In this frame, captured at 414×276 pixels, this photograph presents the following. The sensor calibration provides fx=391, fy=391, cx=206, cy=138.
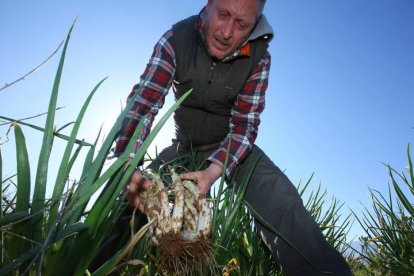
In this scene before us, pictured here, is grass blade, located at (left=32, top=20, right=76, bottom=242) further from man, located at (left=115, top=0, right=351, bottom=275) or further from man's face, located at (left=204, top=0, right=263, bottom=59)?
man's face, located at (left=204, top=0, right=263, bottom=59)

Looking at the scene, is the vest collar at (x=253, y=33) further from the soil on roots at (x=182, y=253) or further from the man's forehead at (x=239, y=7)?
the soil on roots at (x=182, y=253)

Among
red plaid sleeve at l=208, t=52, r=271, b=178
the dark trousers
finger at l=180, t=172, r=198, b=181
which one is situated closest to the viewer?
finger at l=180, t=172, r=198, b=181

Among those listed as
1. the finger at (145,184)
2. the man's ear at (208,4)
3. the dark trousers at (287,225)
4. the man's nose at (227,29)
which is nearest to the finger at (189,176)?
the finger at (145,184)

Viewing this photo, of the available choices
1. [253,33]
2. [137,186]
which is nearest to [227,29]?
[253,33]

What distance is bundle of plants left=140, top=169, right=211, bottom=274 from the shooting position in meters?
0.97

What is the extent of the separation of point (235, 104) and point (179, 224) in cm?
80

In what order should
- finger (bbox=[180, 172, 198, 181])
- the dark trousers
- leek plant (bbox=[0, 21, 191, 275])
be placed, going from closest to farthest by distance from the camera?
1. leek plant (bbox=[0, 21, 191, 275])
2. finger (bbox=[180, 172, 198, 181])
3. the dark trousers

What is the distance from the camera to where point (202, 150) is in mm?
1702

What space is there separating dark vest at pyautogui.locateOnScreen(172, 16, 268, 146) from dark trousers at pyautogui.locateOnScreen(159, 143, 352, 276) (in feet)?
0.42

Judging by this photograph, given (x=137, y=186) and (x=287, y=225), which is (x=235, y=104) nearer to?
(x=287, y=225)

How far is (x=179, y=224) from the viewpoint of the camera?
0.98 metres

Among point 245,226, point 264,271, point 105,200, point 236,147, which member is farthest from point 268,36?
point 105,200

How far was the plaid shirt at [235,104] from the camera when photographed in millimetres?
1410

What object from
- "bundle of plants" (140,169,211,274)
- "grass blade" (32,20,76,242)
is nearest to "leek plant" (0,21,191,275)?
"grass blade" (32,20,76,242)
